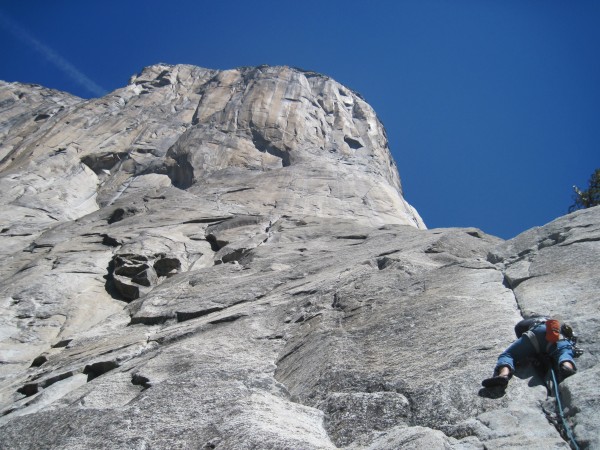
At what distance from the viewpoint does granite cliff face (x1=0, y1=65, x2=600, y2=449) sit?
24.6ft

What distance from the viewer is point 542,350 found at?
758 cm

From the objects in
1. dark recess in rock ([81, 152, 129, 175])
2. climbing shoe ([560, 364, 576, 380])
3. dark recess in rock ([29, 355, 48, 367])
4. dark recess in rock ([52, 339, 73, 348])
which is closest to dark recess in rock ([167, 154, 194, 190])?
dark recess in rock ([81, 152, 129, 175])

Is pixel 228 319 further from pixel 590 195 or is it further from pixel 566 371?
pixel 590 195

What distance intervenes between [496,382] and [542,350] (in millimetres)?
805

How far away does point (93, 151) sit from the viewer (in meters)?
43.8

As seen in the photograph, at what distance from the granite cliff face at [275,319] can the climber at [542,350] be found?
0.71 feet

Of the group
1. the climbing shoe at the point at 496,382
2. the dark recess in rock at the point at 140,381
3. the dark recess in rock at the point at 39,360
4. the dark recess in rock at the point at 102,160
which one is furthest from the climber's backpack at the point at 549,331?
the dark recess in rock at the point at 102,160

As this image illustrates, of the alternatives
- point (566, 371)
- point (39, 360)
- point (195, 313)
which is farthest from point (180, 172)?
point (566, 371)

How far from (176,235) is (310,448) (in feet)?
61.2

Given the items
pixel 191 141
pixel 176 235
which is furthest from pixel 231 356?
pixel 191 141

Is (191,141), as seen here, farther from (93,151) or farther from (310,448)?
(310,448)

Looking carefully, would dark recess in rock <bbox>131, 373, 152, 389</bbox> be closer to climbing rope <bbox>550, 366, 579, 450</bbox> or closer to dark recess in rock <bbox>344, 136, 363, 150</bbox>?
climbing rope <bbox>550, 366, 579, 450</bbox>

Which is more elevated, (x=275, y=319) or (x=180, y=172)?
(x=180, y=172)

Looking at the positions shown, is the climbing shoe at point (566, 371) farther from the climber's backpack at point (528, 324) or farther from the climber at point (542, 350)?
the climber's backpack at point (528, 324)
